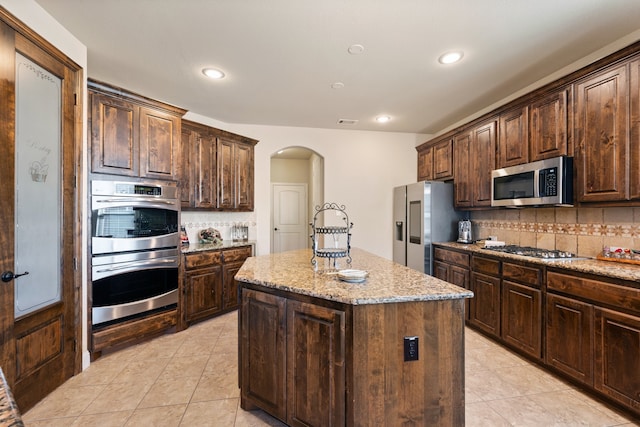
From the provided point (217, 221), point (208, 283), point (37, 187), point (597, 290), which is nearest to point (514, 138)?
point (597, 290)

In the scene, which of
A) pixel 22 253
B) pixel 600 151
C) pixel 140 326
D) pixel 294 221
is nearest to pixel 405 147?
pixel 600 151

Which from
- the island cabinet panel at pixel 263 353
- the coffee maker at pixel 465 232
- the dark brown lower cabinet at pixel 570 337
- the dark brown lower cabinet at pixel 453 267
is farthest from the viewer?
the coffee maker at pixel 465 232

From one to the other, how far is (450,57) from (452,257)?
216 centimetres

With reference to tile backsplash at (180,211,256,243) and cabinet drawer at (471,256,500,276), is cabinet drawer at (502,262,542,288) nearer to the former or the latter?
cabinet drawer at (471,256,500,276)

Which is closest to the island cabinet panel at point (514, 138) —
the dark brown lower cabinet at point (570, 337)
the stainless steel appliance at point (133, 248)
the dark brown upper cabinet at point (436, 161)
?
the dark brown upper cabinet at point (436, 161)

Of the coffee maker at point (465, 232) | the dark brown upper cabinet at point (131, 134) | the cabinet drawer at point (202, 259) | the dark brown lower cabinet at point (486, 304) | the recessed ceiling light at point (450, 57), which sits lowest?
the dark brown lower cabinet at point (486, 304)

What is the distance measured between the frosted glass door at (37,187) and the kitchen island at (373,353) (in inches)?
65.6

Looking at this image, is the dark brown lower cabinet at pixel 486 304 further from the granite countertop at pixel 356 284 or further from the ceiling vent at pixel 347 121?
the ceiling vent at pixel 347 121

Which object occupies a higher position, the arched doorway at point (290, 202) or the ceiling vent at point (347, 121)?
the ceiling vent at point (347, 121)

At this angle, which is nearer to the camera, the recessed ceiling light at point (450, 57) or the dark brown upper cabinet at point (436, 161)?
the recessed ceiling light at point (450, 57)

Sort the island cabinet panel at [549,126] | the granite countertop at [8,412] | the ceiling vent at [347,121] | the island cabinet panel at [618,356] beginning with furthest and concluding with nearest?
the ceiling vent at [347,121]
the island cabinet panel at [549,126]
the island cabinet panel at [618,356]
the granite countertop at [8,412]

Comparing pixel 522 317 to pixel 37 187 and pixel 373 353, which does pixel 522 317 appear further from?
pixel 37 187

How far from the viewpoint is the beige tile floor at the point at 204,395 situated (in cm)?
184

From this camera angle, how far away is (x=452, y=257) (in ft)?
11.5
